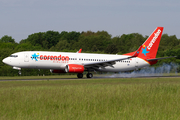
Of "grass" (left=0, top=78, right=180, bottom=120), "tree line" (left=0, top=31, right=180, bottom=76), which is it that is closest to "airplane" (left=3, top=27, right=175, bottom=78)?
"grass" (left=0, top=78, right=180, bottom=120)

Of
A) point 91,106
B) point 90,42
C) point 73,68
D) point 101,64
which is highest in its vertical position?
point 90,42

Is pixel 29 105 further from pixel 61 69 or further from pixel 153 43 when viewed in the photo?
pixel 153 43

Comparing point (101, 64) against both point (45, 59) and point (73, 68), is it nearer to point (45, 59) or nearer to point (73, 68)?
point (73, 68)

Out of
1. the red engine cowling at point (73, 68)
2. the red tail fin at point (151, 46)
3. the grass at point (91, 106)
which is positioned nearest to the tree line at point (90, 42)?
the red tail fin at point (151, 46)

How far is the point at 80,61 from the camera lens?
42.1 m

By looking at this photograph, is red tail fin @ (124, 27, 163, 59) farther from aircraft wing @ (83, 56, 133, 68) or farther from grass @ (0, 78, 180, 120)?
grass @ (0, 78, 180, 120)

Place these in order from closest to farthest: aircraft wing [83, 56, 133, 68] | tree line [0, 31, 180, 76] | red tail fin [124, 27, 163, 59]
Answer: aircraft wing [83, 56, 133, 68]
red tail fin [124, 27, 163, 59]
tree line [0, 31, 180, 76]

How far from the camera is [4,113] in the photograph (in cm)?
1222

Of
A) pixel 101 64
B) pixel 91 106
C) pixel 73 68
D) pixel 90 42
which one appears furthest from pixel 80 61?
pixel 90 42

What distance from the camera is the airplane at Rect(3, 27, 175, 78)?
1560 inches

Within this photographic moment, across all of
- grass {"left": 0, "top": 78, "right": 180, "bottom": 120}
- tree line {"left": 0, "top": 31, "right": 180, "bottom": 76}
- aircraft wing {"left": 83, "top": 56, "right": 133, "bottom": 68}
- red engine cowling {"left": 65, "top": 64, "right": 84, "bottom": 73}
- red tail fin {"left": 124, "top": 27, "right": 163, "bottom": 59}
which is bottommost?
grass {"left": 0, "top": 78, "right": 180, "bottom": 120}

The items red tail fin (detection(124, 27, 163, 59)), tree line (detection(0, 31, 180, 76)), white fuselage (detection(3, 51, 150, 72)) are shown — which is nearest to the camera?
white fuselage (detection(3, 51, 150, 72))

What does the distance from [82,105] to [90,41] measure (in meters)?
136

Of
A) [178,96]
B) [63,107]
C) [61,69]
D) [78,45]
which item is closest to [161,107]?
[178,96]
